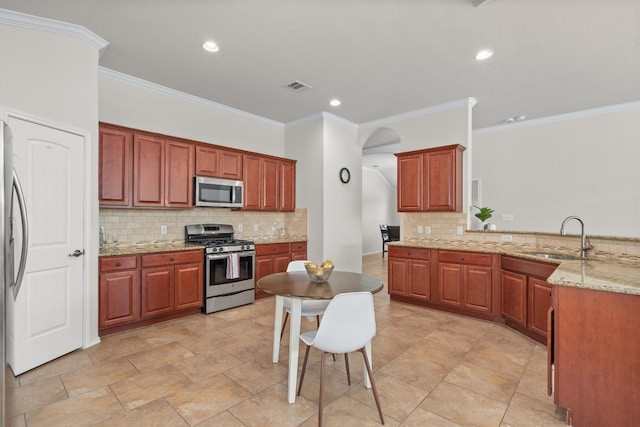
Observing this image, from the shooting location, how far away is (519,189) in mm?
5609

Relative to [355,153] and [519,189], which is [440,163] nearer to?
[355,153]

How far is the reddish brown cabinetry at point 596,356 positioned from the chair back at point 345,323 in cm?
123

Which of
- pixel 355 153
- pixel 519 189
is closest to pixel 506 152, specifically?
pixel 519 189

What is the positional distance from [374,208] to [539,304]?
8276mm

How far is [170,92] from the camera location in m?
4.23

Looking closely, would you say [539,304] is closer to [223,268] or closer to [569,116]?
[223,268]

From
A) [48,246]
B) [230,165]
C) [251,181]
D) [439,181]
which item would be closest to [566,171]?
[439,181]

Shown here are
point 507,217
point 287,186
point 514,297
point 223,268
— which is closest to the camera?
point 514,297

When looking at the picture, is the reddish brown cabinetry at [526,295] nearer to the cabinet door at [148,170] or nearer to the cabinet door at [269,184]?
the cabinet door at [269,184]

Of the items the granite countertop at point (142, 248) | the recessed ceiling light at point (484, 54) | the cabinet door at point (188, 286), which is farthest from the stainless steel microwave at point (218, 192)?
the recessed ceiling light at point (484, 54)

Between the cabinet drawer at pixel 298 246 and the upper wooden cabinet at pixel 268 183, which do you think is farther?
the cabinet drawer at pixel 298 246

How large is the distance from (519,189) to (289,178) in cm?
415

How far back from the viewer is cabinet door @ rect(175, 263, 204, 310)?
3.73 m

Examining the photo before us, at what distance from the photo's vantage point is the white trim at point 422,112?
446 cm
